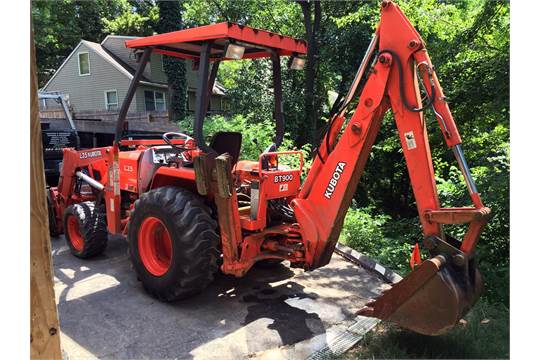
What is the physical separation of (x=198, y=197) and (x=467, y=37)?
186 inches

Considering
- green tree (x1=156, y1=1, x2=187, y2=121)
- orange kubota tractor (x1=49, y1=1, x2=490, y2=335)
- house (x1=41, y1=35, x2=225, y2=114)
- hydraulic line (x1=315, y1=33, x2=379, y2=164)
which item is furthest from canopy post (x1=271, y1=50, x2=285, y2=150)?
house (x1=41, y1=35, x2=225, y2=114)

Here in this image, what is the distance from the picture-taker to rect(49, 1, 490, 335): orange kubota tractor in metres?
2.94

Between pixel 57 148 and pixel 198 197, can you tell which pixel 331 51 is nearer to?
pixel 57 148

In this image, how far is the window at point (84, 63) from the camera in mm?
22270

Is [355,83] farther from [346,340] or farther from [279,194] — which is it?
[346,340]

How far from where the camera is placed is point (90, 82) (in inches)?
882

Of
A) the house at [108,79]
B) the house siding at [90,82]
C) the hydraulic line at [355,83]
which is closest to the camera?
the hydraulic line at [355,83]

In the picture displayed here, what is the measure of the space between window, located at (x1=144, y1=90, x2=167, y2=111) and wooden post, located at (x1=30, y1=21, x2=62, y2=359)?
66.9 feet

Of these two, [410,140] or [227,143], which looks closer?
[410,140]

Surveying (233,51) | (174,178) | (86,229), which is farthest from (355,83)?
(86,229)

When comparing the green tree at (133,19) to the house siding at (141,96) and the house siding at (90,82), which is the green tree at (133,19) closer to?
the house siding at (90,82)

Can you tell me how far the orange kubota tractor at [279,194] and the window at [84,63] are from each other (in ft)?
65.1

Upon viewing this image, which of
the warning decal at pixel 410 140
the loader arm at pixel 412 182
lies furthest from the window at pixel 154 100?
the warning decal at pixel 410 140

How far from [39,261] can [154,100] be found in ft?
68.8
